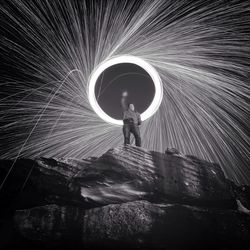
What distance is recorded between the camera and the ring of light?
17.1 meters

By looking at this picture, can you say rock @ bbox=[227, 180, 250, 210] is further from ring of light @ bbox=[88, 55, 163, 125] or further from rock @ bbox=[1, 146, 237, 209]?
ring of light @ bbox=[88, 55, 163, 125]

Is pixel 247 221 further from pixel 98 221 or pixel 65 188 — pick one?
pixel 65 188

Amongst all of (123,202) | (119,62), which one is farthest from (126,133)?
(119,62)

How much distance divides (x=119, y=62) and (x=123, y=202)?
29.4 feet

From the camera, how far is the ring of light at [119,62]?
674 inches

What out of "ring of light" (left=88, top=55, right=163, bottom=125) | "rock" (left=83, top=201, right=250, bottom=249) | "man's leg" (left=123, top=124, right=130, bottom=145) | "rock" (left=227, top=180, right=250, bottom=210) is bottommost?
"rock" (left=83, top=201, right=250, bottom=249)

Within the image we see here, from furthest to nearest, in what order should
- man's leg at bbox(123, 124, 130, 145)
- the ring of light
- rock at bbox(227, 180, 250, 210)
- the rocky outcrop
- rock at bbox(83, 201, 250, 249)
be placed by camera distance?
the ring of light < man's leg at bbox(123, 124, 130, 145) < rock at bbox(227, 180, 250, 210) < the rocky outcrop < rock at bbox(83, 201, 250, 249)

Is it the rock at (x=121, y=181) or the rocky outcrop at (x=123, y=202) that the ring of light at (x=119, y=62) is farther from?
the rock at (x=121, y=181)

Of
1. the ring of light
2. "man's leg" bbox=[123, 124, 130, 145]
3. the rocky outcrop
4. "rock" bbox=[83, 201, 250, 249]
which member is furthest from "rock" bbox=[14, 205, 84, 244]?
the ring of light

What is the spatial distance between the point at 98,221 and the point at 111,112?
836cm

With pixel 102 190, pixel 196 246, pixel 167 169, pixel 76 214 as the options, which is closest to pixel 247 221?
pixel 196 246

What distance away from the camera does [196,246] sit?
11781 mm

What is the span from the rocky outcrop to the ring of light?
5.07 m

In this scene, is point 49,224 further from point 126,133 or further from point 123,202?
point 126,133
